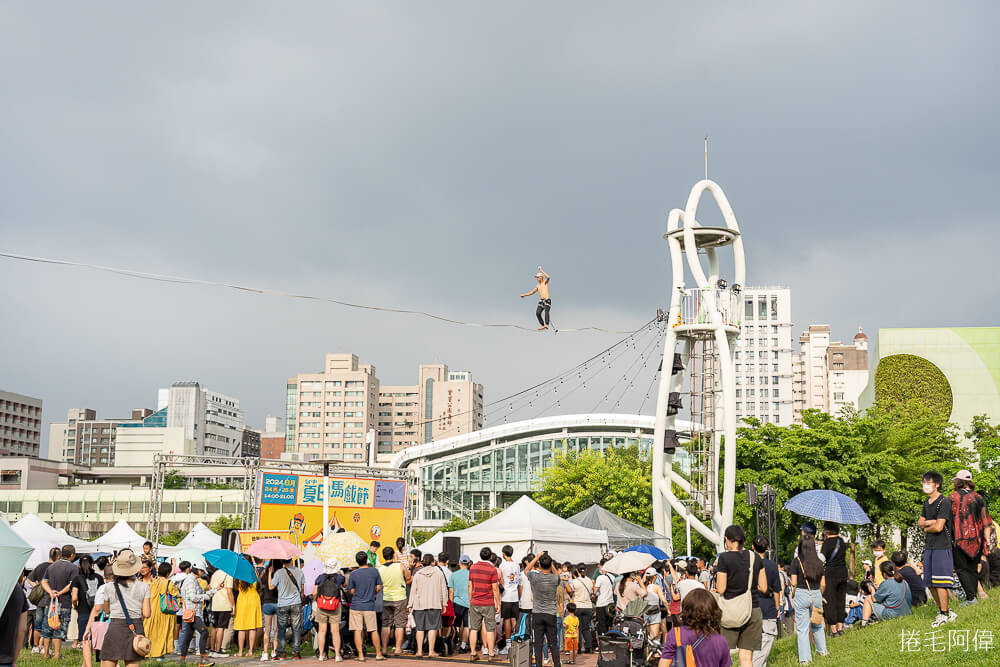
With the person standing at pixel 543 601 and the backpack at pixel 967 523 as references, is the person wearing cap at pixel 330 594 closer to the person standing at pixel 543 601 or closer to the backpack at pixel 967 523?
the person standing at pixel 543 601

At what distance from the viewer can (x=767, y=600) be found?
33.2ft

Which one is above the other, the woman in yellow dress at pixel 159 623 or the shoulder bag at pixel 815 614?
the shoulder bag at pixel 815 614

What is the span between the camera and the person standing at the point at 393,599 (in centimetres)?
1458

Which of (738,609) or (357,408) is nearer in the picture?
(738,609)

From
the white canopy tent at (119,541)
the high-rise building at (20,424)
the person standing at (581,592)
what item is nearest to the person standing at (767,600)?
the person standing at (581,592)

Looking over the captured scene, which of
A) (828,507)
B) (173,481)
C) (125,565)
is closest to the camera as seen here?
(125,565)

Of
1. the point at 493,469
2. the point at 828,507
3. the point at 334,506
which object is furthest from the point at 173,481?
the point at 828,507

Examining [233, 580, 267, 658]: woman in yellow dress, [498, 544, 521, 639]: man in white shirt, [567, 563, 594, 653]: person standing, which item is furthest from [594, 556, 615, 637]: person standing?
[233, 580, 267, 658]: woman in yellow dress

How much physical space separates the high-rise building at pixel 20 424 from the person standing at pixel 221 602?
404 feet

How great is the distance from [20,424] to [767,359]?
108223mm

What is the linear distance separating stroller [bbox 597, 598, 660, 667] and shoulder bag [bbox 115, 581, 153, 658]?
5.18 m

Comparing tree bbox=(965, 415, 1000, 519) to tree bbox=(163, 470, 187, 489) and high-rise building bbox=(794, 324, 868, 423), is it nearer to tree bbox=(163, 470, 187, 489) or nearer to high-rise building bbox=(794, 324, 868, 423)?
tree bbox=(163, 470, 187, 489)

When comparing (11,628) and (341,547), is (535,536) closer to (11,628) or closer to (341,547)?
(341,547)

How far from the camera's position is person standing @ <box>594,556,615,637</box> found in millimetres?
14922
